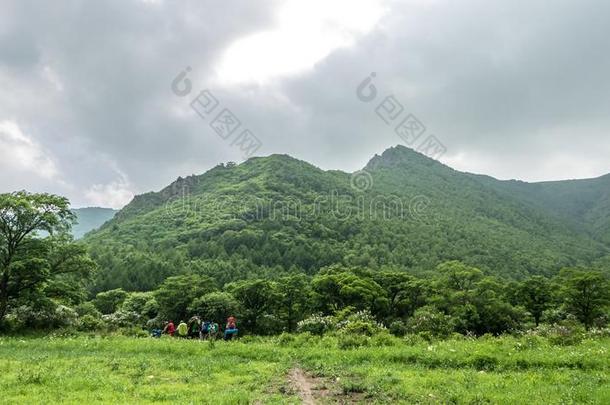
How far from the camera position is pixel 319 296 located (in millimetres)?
72750

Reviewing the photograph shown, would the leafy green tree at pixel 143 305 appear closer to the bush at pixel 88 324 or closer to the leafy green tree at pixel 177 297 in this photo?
the leafy green tree at pixel 177 297

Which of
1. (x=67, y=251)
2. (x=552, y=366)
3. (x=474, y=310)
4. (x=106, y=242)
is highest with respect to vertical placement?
(x=106, y=242)

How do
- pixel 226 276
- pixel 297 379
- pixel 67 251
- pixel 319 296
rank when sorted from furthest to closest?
1. pixel 226 276
2. pixel 319 296
3. pixel 67 251
4. pixel 297 379

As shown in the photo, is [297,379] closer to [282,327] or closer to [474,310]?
[474,310]

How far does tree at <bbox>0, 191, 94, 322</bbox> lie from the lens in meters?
34.5

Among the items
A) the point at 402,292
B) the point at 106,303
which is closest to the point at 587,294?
the point at 402,292

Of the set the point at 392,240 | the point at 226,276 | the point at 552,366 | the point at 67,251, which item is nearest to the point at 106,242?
the point at 226,276

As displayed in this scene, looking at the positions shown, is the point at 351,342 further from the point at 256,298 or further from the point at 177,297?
the point at 177,297

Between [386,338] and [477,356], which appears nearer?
[477,356]

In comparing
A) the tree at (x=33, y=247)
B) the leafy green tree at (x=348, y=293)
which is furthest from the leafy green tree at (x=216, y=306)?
the tree at (x=33, y=247)

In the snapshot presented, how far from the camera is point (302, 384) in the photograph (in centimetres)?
1578

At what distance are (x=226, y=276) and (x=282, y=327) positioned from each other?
53614 mm

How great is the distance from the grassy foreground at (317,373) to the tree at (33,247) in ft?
40.2

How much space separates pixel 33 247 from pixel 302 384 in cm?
2982
